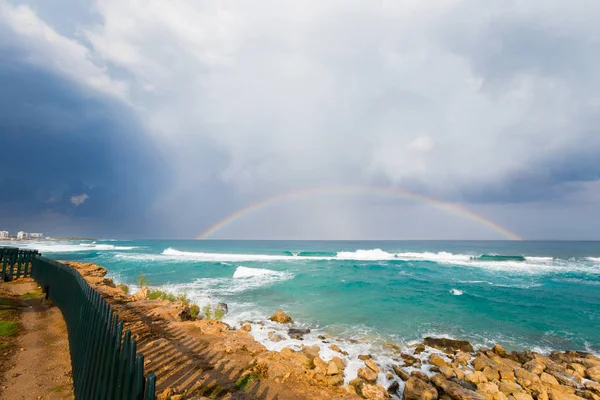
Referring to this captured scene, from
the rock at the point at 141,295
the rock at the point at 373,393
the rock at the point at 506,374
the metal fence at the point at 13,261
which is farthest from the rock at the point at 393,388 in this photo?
the metal fence at the point at 13,261

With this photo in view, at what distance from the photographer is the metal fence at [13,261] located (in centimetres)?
1271

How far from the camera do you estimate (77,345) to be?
4.65m

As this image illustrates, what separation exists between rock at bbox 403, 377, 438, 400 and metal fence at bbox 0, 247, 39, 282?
16799 millimetres

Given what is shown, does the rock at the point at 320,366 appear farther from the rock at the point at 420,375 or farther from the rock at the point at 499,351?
the rock at the point at 499,351

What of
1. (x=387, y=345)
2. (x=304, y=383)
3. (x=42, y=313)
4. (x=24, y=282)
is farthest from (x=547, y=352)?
(x=24, y=282)

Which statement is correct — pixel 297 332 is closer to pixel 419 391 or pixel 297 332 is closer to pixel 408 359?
pixel 408 359

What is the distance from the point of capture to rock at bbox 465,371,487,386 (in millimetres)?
7295

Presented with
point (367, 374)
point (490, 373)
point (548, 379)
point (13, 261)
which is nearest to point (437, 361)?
point (490, 373)

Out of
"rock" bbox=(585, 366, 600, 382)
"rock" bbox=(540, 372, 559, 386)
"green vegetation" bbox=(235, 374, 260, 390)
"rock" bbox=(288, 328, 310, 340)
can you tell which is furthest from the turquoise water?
"green vegetation" bbox=(235, 374, 260, 390)

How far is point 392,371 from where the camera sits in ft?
25.7

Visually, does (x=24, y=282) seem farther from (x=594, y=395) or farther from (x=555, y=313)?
(x=555, y=313)

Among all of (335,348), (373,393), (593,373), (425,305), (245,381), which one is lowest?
(425,305)

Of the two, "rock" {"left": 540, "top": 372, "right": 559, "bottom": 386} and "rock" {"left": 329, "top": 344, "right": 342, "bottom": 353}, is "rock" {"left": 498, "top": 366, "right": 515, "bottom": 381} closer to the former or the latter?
"rock" {"left": 540, "top": 372, "right": 559, "bottom": 386}

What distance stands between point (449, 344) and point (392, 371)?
4.02m
